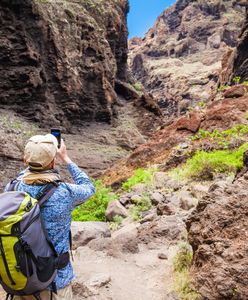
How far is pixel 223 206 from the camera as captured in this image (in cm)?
438

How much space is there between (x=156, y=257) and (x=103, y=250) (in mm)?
978

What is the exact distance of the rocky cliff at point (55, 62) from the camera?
98.4 ft

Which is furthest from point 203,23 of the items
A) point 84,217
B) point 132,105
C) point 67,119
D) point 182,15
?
point 84,217

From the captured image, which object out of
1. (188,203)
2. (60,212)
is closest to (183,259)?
(60,212)

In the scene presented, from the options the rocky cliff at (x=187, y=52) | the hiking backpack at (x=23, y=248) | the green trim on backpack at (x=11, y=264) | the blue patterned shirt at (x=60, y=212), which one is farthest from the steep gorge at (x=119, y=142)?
the rocky cliff at (x=187, y=52)

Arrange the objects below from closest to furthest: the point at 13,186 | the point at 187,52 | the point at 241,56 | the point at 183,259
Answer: the point at 13,186 < the point at 183,259 < the point at 241,56 < the point at 187,52

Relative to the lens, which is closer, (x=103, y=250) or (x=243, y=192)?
(x=243, y=192)

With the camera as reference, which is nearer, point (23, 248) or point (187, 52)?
point (23, 248)

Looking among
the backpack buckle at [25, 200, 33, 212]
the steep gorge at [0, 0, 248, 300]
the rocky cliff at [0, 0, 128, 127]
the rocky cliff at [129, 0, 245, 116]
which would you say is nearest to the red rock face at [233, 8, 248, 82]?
the steep gorge at [0, 0, 248, 300]

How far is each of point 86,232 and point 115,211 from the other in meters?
1.81

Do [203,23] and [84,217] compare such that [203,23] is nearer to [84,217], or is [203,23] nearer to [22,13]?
[22,13]

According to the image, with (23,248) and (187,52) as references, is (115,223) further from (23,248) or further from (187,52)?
(187,52)

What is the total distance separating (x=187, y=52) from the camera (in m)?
109

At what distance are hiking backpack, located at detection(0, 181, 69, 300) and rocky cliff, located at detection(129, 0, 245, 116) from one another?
7981 centimetres
